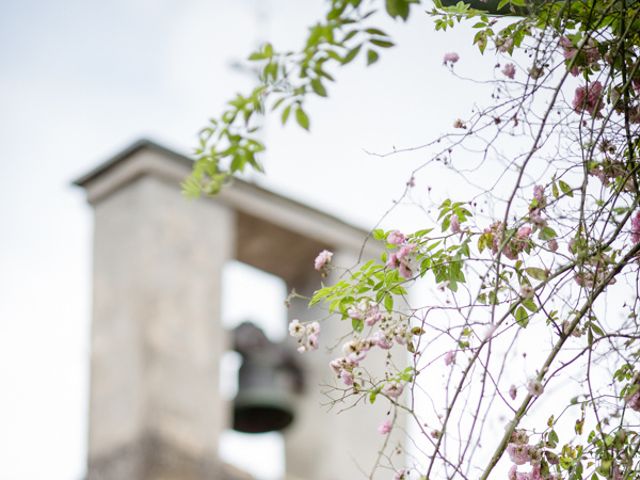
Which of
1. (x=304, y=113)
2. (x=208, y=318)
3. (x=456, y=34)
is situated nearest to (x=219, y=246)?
(x=208, y=318)

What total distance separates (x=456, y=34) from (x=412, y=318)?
22.2 inches

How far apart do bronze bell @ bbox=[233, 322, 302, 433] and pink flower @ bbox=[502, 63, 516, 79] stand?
483cm

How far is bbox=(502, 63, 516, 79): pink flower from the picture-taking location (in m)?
2.47

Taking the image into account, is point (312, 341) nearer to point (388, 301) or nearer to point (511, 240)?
point (388, 301)

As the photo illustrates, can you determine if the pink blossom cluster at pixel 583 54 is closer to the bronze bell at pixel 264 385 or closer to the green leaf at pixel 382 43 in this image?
the green leaf at pixel 382 43

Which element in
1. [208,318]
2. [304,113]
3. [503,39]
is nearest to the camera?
[304,113]

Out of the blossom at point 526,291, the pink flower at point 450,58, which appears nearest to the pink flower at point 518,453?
the blossom at point 526,291

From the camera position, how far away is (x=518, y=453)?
237 cm

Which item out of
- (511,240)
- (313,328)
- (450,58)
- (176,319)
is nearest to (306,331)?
(313,328)

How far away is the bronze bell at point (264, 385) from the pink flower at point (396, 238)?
4801 mm

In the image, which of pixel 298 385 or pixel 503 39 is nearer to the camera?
pixel 503 39

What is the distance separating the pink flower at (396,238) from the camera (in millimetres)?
2414

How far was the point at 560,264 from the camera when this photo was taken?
7.75 feet

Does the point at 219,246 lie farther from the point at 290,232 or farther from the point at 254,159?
the point at 254,159
